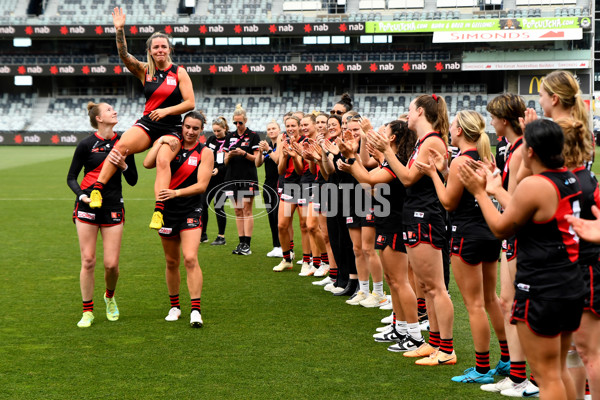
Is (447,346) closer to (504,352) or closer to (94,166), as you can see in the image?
(504,352)

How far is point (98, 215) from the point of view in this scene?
270 inches

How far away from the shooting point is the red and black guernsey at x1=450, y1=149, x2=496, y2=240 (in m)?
5.05

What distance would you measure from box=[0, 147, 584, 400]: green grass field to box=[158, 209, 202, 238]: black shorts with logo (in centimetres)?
98

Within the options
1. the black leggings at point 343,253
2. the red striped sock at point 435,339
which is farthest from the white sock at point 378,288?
the red striped sock at point 435,339

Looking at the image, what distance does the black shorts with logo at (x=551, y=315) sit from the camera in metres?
3.51

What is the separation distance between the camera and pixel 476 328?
5.14 metres

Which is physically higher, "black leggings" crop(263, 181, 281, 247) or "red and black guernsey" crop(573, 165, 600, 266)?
"red and black guernsey" crop(573, 165, 600, 266)

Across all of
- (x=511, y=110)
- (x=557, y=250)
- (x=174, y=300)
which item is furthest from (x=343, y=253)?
(x=557, y=250)

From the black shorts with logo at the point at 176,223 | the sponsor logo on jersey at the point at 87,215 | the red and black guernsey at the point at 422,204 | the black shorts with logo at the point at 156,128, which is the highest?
the black shorts with logo at the point at 156,128

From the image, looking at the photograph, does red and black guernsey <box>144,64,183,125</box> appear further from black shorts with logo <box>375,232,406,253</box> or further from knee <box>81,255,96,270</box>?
black shorts with logo <box>375,232,406,253</box>

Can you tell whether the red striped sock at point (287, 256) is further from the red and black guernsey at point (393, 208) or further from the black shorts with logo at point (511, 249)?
the black shorts with logo at point (511, 249)

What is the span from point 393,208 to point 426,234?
0.89m

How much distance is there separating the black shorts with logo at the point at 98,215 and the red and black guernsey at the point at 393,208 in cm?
267

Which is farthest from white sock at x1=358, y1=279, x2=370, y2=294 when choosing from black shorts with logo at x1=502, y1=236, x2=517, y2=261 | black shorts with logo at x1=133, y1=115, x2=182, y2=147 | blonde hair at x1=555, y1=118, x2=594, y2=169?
blonde hair at x1=555, y1=118, x2=594, y2=169
